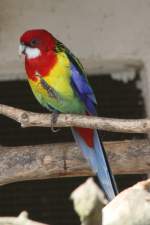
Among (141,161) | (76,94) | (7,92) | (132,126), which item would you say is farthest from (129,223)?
(7,92)

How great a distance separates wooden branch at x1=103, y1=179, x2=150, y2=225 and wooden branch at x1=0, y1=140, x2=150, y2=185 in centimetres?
87

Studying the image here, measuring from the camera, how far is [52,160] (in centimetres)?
122

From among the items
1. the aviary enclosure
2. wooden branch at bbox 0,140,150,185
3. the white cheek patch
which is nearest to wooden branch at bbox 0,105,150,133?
wooden branch at bbox 0,140,150,185

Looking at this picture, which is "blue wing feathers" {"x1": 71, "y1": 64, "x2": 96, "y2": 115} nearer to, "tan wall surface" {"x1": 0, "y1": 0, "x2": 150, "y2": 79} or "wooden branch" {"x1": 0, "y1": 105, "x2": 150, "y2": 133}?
"wooden branch" {"x1": 0, "y1": 105, "x2": 150, "y2": 133}

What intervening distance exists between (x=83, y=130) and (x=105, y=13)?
24.5 inches

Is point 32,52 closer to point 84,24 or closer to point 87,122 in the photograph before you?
point 87,122

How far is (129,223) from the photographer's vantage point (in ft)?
1.07

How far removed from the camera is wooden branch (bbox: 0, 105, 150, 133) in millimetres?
965

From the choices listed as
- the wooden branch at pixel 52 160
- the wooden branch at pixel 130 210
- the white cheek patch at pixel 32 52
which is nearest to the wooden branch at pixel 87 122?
the wooden branch at pixel 52 160

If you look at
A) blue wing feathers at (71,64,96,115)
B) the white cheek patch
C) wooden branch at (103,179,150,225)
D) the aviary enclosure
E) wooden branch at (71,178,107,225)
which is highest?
wooden branch at (71,178,107,225)

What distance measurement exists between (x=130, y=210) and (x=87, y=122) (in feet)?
2.25

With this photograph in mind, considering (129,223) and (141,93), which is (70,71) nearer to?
(141,93)

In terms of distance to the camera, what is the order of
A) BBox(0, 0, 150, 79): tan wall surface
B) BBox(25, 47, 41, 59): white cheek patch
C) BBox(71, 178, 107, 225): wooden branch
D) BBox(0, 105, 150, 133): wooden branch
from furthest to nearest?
BBox(0, 0, 150, 79): tan wall surface < BBox(25, 47, 41, 59): white cheek patch < BBox(0, 105, 150, 133): wooden branch < BBox(71, 178, 107, 225): wooden branch

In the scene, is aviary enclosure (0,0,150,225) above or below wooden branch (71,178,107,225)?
below
